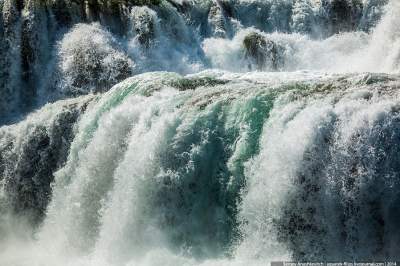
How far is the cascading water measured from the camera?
28.7 feet

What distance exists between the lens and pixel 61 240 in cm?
1198

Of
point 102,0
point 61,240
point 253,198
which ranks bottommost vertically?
point 61,240

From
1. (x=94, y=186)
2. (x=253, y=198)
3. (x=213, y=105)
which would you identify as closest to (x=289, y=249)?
(x=253, y=198)

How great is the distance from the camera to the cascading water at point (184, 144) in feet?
28.7

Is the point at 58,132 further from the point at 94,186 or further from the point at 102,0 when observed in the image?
the point at 102,0

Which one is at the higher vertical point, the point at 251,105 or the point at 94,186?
the point at 251,105

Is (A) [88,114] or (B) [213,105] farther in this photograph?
(A) [88,114]

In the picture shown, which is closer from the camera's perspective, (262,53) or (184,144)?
(184,144)

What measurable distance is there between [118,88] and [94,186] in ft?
6.76

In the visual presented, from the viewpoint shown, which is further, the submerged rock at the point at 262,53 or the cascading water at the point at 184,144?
the submerged rock at the point at 262,53

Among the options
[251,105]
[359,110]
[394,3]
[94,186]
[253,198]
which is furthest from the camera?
[394,3]

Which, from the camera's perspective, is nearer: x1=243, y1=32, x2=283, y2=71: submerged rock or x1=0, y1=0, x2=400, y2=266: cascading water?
x1=0, y1=0, x2=400, y2=266: cascading water

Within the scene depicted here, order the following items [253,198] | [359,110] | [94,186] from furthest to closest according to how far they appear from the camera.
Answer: [94,186]
[253,198]
[359,110]

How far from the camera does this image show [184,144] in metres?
10.3
